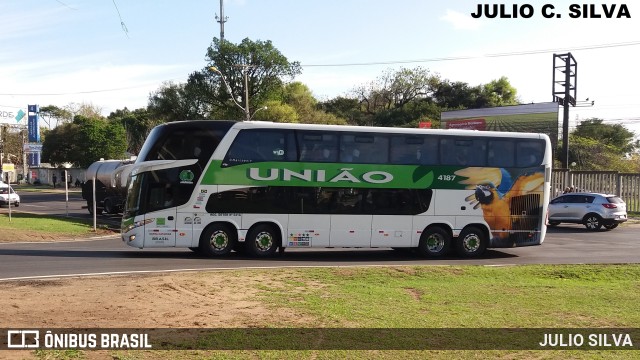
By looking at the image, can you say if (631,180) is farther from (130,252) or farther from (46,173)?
(46,173)

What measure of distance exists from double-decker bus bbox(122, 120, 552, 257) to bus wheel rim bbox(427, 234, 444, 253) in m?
0.03

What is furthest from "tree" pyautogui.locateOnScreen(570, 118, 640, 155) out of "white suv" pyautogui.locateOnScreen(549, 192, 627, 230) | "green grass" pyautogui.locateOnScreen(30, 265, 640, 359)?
"green grass" pyautogui.locateOnScreen(30, 265, 640, 359)

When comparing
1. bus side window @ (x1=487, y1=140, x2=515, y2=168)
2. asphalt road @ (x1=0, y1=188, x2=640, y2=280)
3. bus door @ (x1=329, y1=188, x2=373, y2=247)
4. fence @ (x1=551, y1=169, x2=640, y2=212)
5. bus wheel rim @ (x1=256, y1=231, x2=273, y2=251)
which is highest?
bus side window @ (x1=487, y1=140, x2=515, y2=168)

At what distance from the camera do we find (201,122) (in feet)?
58.3

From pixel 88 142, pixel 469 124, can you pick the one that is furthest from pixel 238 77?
pixel 88 142

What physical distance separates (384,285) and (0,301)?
6970 mm

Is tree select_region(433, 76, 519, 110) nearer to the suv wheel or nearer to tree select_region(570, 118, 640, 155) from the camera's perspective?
tree select_region(570, 118, 640, 155)

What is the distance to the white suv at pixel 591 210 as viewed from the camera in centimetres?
2953

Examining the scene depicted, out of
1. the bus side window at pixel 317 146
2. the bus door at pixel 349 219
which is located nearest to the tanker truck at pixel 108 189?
the bus side window at pixel 317 146

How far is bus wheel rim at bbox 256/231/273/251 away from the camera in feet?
59.6

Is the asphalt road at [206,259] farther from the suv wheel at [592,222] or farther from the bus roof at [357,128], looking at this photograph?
the suv wheel at [592,222]

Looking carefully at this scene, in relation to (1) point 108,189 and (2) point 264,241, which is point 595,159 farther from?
(2) point 264,241

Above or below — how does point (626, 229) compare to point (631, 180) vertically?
below

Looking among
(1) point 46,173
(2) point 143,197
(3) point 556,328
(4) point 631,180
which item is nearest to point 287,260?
(2) point 143,197
